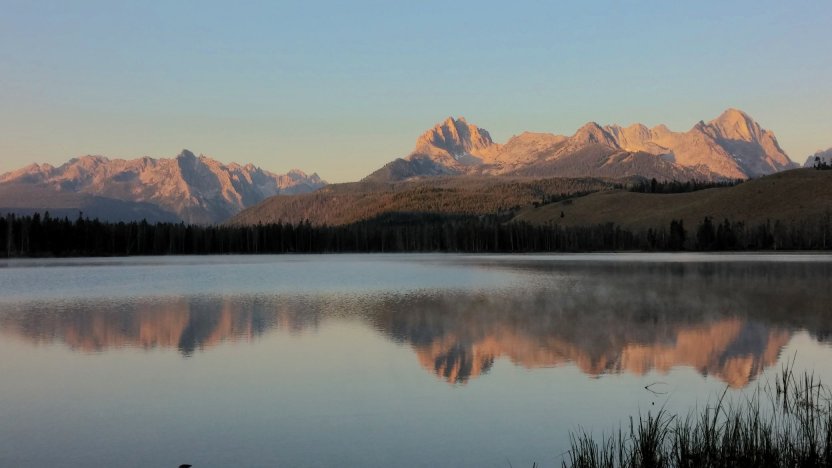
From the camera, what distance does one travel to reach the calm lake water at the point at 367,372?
1908 cm

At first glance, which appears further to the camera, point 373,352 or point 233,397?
point 373,352

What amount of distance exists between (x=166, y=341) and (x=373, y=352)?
38.9 ft

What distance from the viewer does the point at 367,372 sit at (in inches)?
1152

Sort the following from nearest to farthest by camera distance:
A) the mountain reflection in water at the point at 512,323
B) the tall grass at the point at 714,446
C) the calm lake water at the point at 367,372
Result: the tall grass at the point at 714,446 < the calm lake water at the point at 367,372 < the mountain reflection in water at the point at 512,323

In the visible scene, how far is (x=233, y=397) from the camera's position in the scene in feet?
81.3

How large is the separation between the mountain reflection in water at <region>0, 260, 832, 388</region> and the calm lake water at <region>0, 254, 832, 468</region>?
0.19 meters

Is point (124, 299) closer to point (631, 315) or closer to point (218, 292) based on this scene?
point (218, 292)

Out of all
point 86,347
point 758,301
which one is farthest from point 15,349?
point 758,301

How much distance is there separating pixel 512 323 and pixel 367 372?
1606 centimetres

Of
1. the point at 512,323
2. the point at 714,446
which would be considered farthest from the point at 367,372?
the point at 512,323

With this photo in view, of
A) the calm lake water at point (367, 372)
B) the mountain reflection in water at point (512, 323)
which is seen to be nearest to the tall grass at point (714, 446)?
the calm lake water at point (367, 372)

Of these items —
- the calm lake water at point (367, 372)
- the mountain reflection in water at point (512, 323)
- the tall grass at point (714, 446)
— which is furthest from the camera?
the mountain reflection in water at point (512, 323)

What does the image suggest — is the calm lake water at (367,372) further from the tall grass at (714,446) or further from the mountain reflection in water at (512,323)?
the tall grass at (714,446)

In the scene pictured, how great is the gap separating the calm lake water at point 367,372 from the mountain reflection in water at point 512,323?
0.19 metres
